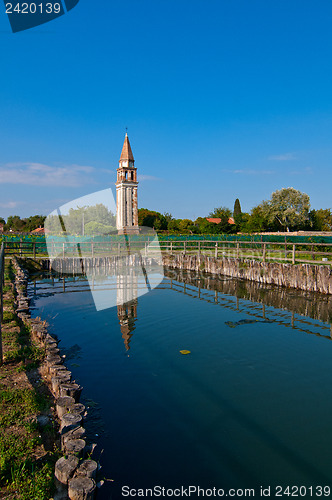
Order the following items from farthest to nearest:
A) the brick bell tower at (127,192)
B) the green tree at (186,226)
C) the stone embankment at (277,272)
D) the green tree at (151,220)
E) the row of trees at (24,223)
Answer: the row of trees at (24,223) → the green tree at (151,220) → the green tree at (186,226) → the brick bell tower at (127,192) → the stone embankment at (277,272)

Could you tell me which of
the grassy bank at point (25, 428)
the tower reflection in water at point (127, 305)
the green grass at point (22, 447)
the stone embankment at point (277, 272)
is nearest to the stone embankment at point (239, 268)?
the stone embankment at point (277, 272)

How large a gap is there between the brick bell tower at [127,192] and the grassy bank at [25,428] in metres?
55.5

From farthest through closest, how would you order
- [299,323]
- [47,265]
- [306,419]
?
1. [47,265]
2. [299,323]
3. [306,419]

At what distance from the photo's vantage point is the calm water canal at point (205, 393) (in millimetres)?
3520

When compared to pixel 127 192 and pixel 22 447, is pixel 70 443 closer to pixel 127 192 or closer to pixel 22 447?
pixel 22 447

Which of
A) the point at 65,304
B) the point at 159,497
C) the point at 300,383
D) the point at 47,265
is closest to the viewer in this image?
the point at 159,497

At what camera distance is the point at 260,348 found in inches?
272

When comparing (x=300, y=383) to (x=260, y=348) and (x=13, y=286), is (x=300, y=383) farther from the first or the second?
(x=13, y=286)

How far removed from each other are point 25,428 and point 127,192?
5945 centimetres

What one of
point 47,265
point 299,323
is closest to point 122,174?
point 47,265

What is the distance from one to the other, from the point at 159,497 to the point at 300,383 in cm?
322

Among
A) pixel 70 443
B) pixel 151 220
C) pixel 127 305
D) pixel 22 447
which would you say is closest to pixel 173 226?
pixel 151 220

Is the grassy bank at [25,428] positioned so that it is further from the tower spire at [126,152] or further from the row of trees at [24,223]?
the row of trees at [24,223]

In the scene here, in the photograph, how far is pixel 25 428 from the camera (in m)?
3.84
